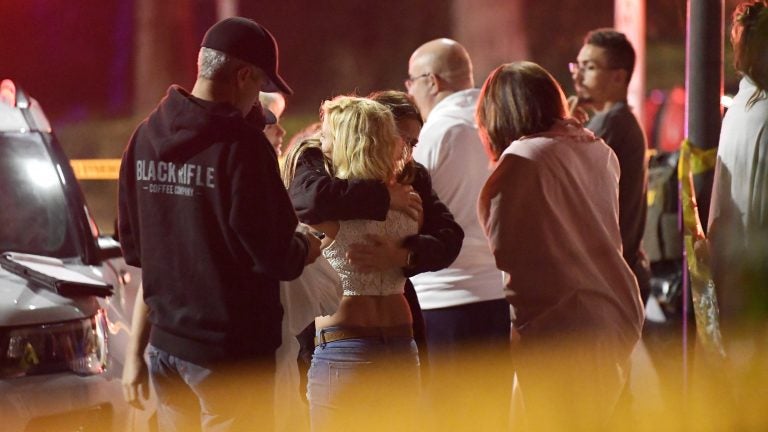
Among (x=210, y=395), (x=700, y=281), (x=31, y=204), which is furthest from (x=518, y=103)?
(x=31, y=204)

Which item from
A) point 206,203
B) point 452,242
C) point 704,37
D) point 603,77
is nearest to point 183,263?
point 206,203

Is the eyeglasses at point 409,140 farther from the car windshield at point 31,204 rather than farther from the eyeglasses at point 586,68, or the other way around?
the eyeglasses at point 586,68

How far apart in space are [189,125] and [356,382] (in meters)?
0.98

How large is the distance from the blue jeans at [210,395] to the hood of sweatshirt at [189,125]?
614mm

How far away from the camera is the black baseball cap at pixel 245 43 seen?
3.88 m

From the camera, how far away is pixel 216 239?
3775 mm

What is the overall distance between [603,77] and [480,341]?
5.80ft

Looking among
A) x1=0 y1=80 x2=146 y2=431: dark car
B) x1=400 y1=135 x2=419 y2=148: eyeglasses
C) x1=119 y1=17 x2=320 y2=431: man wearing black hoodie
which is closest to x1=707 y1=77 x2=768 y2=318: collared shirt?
x1=400 y1=135 x2=419 y2=148: eyeglasses

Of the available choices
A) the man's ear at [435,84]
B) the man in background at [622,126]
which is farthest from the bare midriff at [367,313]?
the man in background at [622,126]

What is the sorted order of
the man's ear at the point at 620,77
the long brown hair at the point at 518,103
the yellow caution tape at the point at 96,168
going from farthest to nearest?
the yellow caution tape at the point at 96,168, the man's ear at the point at 620,77, the long brown hair at the point at 518,103

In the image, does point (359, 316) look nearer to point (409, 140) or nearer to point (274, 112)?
point (409, 140)

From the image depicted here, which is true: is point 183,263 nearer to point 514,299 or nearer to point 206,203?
point 206,203

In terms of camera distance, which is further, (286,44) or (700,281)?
(286,44)

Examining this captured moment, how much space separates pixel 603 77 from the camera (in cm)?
654
